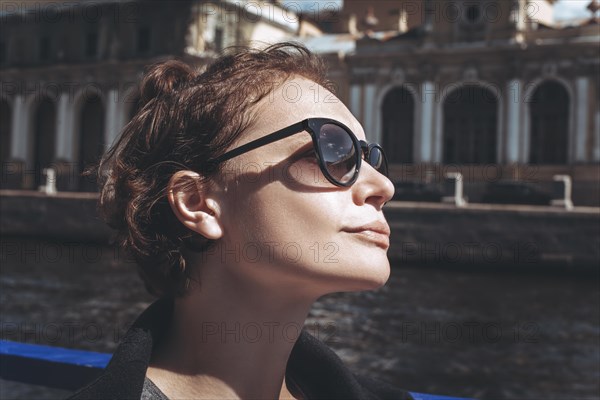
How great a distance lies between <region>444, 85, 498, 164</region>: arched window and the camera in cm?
2852

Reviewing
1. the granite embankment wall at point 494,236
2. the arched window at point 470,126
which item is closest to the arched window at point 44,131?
the arched window at point 470,126

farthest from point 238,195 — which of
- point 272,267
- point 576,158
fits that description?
point 576,158

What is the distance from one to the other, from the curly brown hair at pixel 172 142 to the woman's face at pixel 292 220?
2.0 inches

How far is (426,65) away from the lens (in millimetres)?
28750

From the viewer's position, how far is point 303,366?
1868 mm

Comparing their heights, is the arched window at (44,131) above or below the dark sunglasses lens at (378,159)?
above

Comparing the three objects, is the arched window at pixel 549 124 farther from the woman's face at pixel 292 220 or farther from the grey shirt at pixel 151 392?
the grey shirt at pixel 151 392

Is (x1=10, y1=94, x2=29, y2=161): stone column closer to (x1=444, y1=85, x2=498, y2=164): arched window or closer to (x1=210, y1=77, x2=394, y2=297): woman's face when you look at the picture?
(x1=444, y1=85, x2=498, y2=164): arched window

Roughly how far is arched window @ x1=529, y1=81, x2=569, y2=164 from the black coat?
27288 mm

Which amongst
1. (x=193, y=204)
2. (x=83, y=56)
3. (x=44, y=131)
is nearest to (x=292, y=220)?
(x=193, y=204)

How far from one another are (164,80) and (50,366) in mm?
1152

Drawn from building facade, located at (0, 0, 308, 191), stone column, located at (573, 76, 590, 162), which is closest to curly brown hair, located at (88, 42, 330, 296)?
stone column, located at (573, 76, 590, 162)

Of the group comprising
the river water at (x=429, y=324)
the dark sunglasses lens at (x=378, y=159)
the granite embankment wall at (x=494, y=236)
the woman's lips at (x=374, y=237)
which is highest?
the dark sunglasses lens at (x=378, y=159)

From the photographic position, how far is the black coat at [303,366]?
1.47 metres
